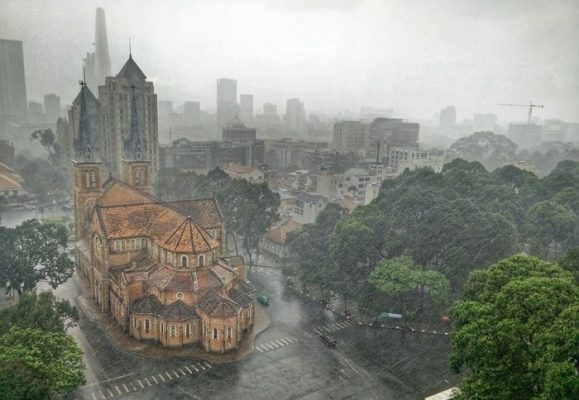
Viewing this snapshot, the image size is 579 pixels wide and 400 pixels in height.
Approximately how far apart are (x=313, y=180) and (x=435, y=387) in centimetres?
7512

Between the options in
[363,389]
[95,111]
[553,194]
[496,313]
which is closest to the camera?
[496,313]

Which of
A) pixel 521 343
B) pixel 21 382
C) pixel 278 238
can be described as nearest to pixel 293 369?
pixel 521 343

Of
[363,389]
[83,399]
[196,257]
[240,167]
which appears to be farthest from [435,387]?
[240,167]

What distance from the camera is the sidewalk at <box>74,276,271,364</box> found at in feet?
152

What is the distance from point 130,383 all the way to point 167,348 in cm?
624

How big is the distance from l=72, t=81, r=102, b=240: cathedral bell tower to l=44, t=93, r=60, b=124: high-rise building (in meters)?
134

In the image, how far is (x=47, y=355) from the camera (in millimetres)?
33656

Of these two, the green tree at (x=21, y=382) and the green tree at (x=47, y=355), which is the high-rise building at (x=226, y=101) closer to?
the green tree at (x=47, y=355)

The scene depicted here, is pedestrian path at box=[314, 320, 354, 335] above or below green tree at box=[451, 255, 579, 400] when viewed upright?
below

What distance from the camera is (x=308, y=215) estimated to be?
8962cm

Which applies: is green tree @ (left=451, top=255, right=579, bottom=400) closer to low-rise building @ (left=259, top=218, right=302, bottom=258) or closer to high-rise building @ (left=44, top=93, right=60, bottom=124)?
low-rise building @ (left=259, top=218, right=302, bottom=258)

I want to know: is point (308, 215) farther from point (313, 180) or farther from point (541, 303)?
point (541, 303)

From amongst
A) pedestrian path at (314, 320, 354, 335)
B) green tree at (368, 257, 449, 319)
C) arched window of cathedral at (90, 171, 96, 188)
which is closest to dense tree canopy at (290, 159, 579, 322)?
green tree at (368, 257, 449, 319)

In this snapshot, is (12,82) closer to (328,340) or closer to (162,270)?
(162,270)
